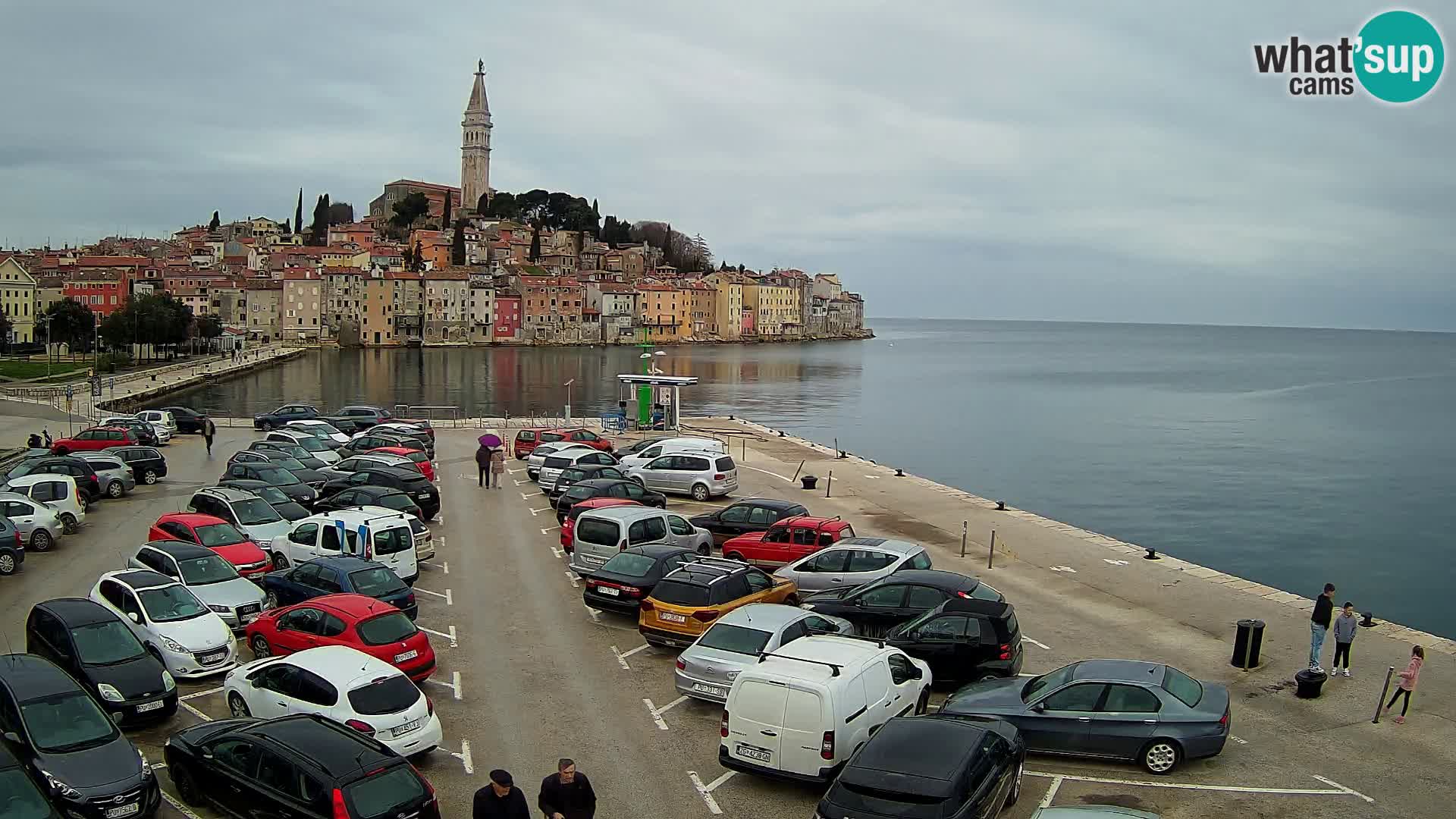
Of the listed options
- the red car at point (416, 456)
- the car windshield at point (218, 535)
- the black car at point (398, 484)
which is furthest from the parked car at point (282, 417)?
the car windshield at point (218, 535)

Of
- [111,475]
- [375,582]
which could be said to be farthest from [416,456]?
[375,582]

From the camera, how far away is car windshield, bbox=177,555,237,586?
15141mm

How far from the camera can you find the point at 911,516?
26.8 metres

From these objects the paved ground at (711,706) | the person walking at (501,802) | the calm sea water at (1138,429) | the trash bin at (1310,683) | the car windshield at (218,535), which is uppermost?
the person walking at (501,802)

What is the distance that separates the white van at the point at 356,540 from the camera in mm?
17297

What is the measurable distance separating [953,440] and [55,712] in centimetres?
6058

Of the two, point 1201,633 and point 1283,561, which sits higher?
point 1201,633

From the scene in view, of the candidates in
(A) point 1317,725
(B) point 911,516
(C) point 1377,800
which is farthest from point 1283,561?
(C) point 1377,800

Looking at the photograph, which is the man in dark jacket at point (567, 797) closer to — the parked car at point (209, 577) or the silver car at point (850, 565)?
the parked car at point (209, 577)

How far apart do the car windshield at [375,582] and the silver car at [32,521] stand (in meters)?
9.14

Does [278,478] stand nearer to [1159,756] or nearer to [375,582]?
[375,582]

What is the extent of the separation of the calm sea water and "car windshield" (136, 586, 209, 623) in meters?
28.7

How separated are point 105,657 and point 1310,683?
46.1 ft

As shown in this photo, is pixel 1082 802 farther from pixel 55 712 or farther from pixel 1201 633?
pixel 55 712
